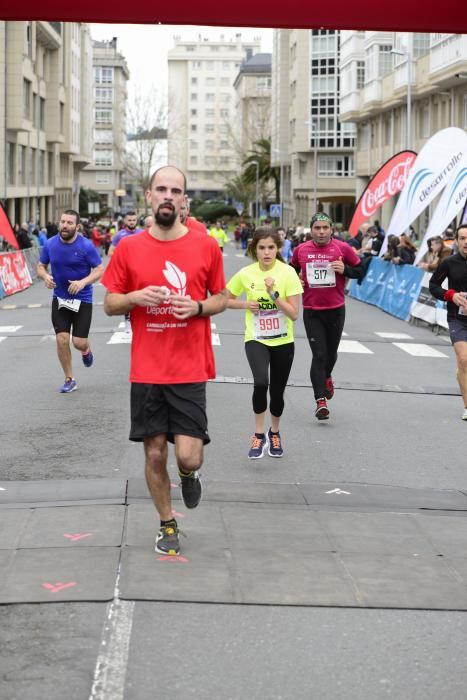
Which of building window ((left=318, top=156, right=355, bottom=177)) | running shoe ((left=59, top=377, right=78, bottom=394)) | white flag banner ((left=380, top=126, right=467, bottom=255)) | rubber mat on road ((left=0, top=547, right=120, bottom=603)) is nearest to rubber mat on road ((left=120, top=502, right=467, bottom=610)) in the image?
rubber mat on road ((left=0, top=547, right=120, bottom=603))

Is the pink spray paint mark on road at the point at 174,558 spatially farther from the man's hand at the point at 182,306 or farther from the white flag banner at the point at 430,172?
the white flag banner at the point at 430,172

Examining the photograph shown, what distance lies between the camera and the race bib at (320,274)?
11.4 metres

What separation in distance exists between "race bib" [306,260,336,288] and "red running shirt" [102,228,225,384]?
5012 mm

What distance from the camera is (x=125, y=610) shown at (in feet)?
18.2

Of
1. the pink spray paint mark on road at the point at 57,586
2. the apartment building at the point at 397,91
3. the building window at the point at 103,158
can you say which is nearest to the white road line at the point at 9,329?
the pink spray paint mark on road at the point at 57,586

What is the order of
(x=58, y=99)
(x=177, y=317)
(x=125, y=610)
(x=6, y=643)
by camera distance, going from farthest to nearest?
(x=58, y=99) < (x=177, y=317) < (x=125, y=610) < (x=6, y=643)

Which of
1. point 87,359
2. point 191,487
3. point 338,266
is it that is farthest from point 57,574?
point 87,359

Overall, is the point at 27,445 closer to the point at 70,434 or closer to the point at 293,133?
the point at 70,434

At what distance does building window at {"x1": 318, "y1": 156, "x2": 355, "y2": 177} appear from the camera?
97250 mm

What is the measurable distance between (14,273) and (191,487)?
27.8 metres

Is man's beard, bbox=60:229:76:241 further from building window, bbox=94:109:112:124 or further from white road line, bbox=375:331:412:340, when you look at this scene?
building window, bbox=94:109:112:124

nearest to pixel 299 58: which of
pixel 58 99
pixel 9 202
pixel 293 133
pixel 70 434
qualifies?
pixel 293 133

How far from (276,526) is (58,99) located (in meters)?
74.4

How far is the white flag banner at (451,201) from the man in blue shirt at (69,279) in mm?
Result: 11040
